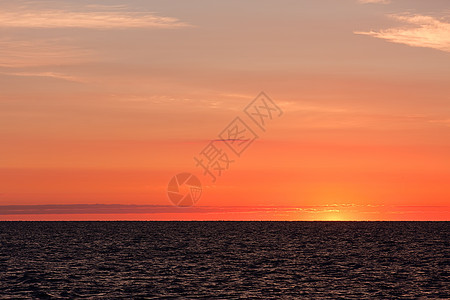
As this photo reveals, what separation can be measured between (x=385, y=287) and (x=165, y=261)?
3466 cm

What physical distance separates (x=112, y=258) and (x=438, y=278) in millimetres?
44764

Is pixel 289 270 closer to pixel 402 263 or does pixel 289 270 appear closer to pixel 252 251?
pixel 402 263

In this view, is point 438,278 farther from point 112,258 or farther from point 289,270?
point 112,258

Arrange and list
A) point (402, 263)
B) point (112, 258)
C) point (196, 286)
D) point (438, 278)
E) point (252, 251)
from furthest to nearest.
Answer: point (252, 251), point (112, 258), point (402, 263), point (438, 278), point (196, 286)

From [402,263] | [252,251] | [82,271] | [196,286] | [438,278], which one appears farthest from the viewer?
[252,251]

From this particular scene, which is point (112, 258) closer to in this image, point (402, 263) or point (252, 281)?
point (252, 281)

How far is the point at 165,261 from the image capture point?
87.9 meters

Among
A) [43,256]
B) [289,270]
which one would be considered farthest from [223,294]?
[43,256]

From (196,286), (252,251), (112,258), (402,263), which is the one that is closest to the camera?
(196,286)

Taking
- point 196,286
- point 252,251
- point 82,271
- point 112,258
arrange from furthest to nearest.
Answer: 1. point 252,251
2. point 112,258
3. point 82,271
4. point 196,286

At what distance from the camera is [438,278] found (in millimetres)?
68875

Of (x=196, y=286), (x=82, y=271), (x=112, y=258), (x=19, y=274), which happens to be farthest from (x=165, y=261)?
(x=196, y=286)

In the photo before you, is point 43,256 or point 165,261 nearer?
point 165,261

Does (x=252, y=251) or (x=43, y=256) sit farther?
(x=252, y=251)
